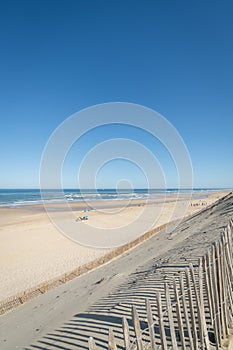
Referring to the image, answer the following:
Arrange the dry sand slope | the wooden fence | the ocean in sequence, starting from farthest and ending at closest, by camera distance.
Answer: the ocean
the dry sand slope
the wooden fence

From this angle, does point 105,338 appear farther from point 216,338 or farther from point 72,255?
point 72,255

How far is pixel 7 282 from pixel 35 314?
6.12m

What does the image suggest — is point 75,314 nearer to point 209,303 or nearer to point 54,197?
point 209,303

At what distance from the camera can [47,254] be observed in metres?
19.3

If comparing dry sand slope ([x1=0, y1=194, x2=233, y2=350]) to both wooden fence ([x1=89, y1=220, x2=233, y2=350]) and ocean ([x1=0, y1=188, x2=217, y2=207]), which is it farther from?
ocean ([x1=0, y1=188, x2=217, y2=207])

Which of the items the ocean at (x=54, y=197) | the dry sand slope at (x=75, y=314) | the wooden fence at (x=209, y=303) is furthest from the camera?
the ocean at (x=54, y=197)

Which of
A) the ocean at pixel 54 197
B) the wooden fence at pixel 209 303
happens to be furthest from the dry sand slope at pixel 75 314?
the ocean at pixel 54 197

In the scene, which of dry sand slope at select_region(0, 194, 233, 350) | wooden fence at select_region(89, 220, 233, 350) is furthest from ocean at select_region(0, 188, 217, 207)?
wooden fence at select_region(89, 220, 233, 350)

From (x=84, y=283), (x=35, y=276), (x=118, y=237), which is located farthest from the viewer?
(x=118, y=237)

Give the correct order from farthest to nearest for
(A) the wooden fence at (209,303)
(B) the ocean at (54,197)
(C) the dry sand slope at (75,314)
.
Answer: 1. (B) the ocean at (54,197)
2. (C) the dry sand slope at (75,314)
3. (A) the wooden fence at (209,303)

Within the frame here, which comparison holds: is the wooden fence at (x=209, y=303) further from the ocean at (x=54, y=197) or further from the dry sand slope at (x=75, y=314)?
the ocean at (x=54, y=197)

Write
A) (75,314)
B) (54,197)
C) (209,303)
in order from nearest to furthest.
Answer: (209,303)
(75,314)
(54,197)

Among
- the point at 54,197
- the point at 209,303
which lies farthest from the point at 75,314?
the point at 54,197

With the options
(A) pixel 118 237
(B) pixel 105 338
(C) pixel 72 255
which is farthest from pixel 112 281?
(A) pixel 118 237
